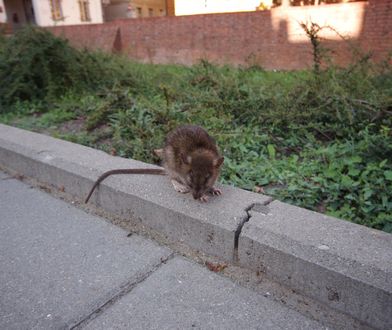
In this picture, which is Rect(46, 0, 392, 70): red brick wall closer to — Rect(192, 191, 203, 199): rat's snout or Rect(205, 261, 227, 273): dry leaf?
Rect(192, 191, 203, 199): rat's snout

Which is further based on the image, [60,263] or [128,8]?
[128,8]

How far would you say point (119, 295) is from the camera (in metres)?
2.32

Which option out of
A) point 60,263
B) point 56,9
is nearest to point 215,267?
point 60,263

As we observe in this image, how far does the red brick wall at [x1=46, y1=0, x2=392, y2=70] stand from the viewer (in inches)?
428

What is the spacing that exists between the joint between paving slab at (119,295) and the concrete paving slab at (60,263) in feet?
0.06

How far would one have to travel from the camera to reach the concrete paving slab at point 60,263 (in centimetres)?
221

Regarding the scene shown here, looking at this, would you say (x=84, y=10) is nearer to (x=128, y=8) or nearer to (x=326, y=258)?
(x=128, y=8)

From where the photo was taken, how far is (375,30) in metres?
10.7

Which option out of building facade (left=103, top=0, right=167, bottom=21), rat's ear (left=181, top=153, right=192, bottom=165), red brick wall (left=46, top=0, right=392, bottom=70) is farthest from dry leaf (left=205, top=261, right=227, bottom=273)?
building facade (left=103, top=0, right=167, bottom=21)

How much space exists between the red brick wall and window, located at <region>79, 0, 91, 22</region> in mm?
13917

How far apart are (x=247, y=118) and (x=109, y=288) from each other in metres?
3.48

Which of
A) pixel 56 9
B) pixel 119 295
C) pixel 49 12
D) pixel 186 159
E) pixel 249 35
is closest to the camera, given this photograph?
pixel 119 295

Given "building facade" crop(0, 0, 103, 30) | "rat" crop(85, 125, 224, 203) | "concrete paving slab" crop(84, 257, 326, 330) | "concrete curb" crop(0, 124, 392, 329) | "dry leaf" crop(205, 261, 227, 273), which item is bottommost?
"dry leaf" crop(205, 261, 227, 273)

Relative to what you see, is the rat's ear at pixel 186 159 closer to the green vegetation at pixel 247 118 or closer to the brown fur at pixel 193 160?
the brown fur at pixel 193 160
